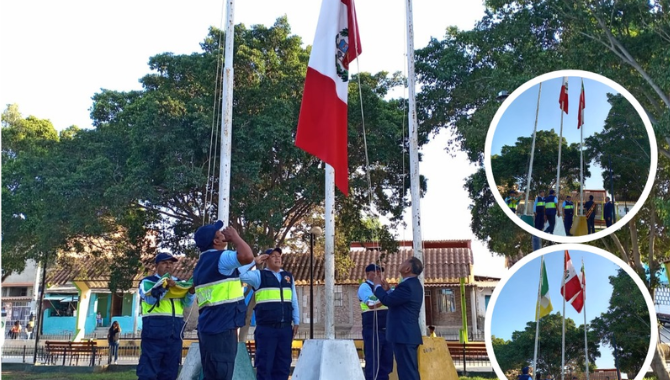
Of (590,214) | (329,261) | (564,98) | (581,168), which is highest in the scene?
(564,98)

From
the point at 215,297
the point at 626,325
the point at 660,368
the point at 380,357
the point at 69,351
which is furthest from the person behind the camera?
the point at 69,351

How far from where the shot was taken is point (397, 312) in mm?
6820

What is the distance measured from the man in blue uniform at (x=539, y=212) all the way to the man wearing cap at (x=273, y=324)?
3.20m

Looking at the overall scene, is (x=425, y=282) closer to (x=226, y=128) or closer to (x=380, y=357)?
(x=226, y=128)

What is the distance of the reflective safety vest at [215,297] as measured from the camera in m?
5.62

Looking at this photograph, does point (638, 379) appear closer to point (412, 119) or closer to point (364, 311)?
point (364, 311)

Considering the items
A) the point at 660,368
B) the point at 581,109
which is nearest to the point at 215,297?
the point at 581,109

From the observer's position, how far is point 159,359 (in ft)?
24.9

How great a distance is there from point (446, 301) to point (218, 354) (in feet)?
76.5

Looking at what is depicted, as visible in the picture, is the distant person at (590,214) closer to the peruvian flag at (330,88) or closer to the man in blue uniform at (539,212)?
the man in blue uniform at (539,212)

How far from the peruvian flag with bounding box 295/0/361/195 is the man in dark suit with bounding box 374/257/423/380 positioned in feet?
4.30

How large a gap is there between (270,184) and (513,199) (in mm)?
13953

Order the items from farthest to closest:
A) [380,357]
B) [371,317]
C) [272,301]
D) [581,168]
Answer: [371,317] → [380,357] → [272,301] → [581,168]

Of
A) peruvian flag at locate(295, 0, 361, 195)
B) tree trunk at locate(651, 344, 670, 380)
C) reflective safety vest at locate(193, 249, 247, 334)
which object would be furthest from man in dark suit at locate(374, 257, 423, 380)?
tree trunk at locate(651, 344, 670, 380)
